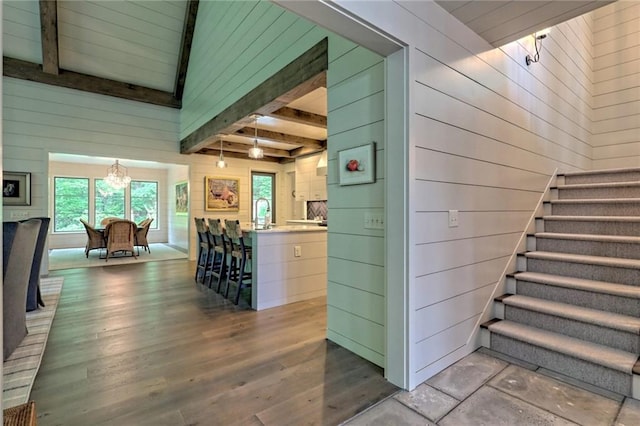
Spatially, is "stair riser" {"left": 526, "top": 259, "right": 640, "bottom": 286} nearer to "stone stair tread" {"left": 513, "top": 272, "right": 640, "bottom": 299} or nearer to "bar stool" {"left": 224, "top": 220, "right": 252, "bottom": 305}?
"stone stair tread" {"left": 513, "top": 272, "right": 640, "bottom": 299}

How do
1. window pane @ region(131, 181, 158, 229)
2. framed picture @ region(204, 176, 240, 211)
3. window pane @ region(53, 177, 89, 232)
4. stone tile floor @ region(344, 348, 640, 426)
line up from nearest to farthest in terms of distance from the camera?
stone tile floor @ region(344, 348, 640, 426) → framed picture @ region(204, 176, 240, 211) → window pane @ region(53, 177, 89, 232) → window pane @ region(131, 181, 158, 229)

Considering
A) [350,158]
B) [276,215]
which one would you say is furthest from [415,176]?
[276,215]

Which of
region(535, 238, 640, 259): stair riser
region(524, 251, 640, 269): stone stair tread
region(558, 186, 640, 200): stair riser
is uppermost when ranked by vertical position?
region(558, 186, 640, 200): stair riser

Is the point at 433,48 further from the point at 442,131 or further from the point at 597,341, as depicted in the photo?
the point at 597,341

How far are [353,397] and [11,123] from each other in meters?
6.64

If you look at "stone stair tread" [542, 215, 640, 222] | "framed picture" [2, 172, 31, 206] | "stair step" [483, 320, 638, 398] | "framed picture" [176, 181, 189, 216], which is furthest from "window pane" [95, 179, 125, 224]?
"stone stair tread" [542, 215, 640, 222]

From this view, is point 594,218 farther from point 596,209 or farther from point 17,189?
point 17,189

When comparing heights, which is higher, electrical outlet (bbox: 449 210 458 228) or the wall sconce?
the wall sconce

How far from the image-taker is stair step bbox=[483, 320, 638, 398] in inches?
76.9

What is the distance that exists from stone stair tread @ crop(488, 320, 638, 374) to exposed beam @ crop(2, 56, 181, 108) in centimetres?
694

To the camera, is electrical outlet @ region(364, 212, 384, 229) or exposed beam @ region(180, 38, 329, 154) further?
exposed beam @ region(180, 38, 329, 154)

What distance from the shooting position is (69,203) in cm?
906

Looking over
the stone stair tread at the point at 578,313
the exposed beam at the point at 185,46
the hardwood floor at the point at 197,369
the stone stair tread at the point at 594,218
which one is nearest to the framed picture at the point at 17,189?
the hardwood floor at the point at 197,369

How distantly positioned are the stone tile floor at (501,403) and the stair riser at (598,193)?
2163 millimetres
